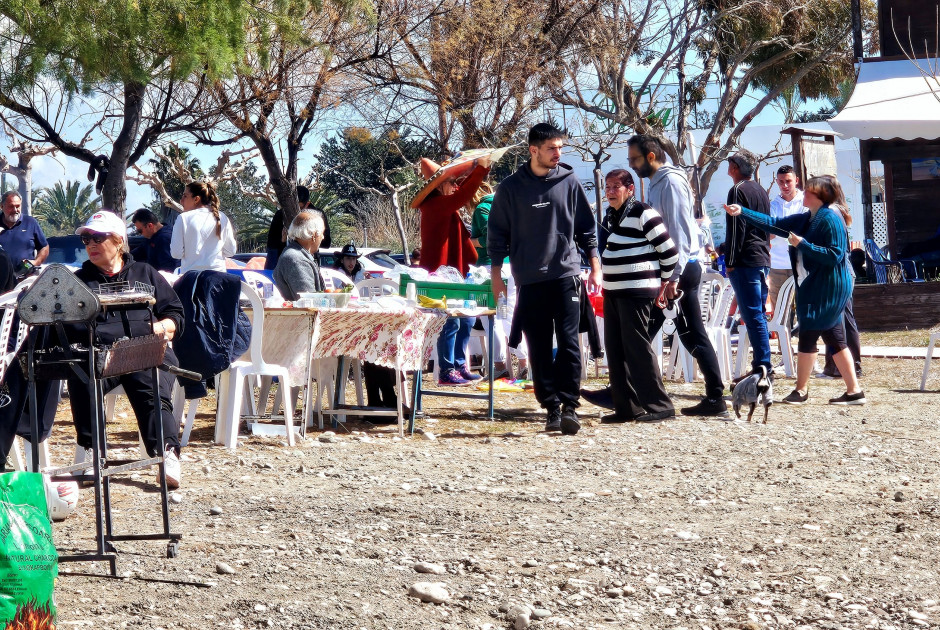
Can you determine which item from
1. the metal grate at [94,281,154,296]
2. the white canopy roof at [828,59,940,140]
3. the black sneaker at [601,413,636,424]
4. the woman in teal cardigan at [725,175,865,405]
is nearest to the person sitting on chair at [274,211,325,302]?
the black sneaker at [601,413,636,424]

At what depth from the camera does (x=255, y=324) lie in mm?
6945

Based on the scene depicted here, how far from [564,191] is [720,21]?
50.7ft

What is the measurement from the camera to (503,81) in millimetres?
17938

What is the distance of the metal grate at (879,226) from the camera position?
67.0 feet

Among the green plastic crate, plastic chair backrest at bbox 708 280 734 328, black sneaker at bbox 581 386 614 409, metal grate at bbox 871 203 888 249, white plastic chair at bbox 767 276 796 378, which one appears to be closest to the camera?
black sneaker at bbox 581 386 614 409

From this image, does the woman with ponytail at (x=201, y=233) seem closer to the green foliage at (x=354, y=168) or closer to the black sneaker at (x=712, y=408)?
the black sneaker at (x=712, y=408)

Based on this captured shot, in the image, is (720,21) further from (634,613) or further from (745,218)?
(634,613)

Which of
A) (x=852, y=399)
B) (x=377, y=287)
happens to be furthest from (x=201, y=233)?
Answer: (x=852, y=399)

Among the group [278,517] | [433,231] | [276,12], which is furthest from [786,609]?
[276,12]

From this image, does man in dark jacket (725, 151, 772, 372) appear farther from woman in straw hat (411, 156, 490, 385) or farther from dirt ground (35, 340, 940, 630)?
woman in straw hat (411, 156, 490, 385)

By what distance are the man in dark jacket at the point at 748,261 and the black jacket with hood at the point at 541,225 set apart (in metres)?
2.04

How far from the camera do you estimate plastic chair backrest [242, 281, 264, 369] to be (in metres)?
6.93

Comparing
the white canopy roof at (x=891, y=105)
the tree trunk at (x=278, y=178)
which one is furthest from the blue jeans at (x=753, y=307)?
the tree trunk at (x=278, y=178)

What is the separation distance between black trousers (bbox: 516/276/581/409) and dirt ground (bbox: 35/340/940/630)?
0.30m
